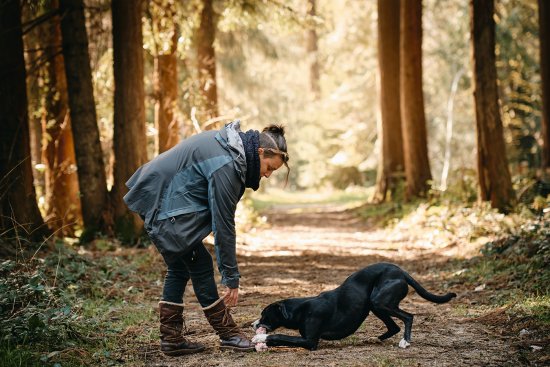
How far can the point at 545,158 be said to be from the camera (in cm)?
1575

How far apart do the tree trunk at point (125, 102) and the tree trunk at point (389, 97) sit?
954cm

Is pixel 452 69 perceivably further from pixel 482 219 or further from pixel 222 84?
pixel 482 219

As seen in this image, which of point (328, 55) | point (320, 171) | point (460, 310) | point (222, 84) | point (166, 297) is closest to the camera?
point (166, 297)

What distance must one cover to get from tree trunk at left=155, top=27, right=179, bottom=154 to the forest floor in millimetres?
2716

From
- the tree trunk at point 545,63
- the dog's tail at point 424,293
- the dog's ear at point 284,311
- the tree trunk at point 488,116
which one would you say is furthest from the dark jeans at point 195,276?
the tree trunk at point 545,63

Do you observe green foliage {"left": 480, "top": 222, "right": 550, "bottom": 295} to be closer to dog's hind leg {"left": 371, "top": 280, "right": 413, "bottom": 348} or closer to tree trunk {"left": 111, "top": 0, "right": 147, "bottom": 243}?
dog's hind leg {"left": 371, "top": 280, "right": 413, "bottom": 348}

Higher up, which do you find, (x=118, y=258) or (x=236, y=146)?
(x=236, y=146)

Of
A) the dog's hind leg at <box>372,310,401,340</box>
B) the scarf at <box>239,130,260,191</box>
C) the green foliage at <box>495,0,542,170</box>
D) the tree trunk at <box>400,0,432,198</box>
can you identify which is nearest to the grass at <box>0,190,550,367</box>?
the dog's hind leg at <box>372,310,401,340</box>

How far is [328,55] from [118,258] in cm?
2473

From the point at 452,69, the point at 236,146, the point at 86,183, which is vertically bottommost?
the point at 86,183

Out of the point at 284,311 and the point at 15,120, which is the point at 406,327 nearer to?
the point at 284,311

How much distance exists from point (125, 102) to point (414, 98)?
7.91 metres

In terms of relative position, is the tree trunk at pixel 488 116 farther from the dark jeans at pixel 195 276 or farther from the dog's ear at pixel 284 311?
the dark jeans at pixel 195 276

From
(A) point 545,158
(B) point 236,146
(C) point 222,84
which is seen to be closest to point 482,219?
(A) point 545,158
